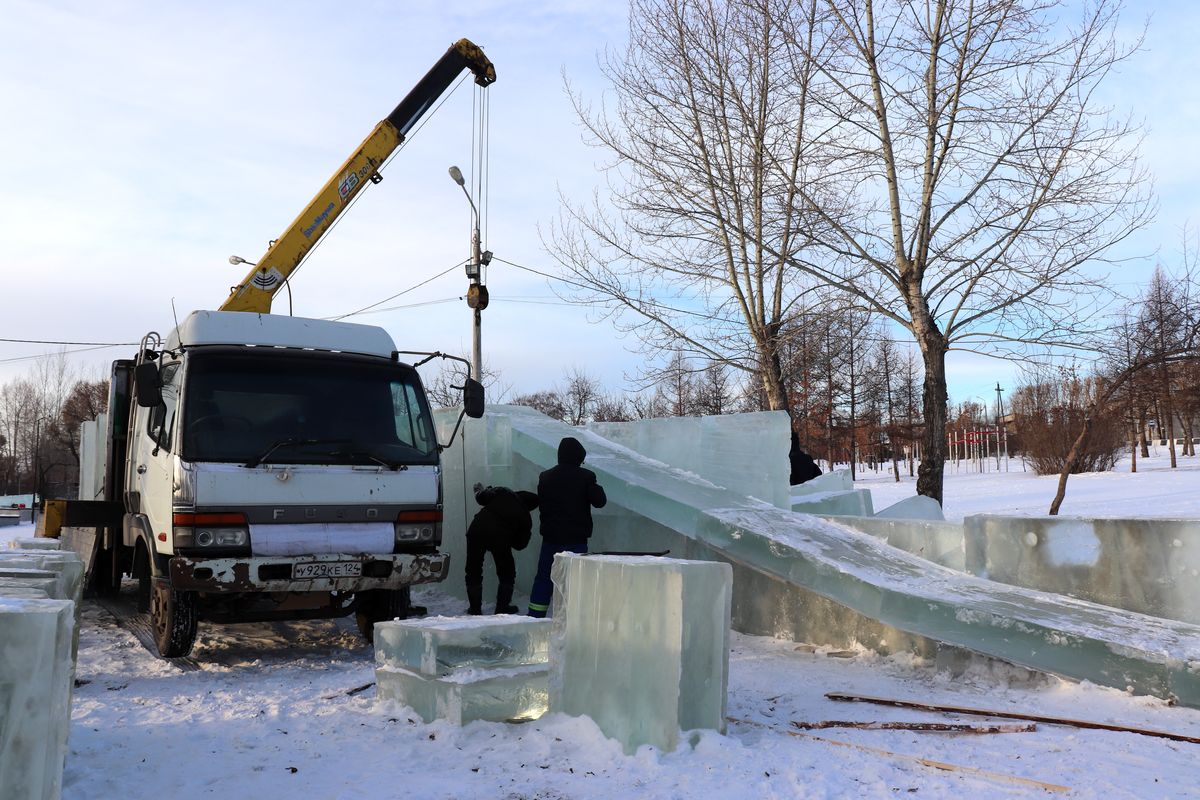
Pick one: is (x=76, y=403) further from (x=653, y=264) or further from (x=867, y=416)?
(x=653, y=264)

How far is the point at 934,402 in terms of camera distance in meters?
12.2

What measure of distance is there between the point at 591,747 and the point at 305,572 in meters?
2.97

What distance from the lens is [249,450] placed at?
22.3 ft

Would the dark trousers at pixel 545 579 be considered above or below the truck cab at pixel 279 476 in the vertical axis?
below

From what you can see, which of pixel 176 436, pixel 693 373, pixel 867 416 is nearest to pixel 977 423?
pixel 867 416

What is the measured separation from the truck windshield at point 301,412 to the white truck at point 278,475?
10mm

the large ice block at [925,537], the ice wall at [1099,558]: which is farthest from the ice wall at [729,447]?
the ice wall at [1099,558]

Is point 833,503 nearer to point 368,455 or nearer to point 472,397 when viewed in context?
point 472,397

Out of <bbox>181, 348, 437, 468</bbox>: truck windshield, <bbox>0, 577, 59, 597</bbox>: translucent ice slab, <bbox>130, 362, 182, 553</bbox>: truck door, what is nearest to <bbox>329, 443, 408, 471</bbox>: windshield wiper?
<bbox>181, 348, 437, 468</bbox>: truck windshield

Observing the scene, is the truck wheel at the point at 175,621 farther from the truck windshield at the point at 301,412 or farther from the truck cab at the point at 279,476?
the truck windshield at the point at 301,412

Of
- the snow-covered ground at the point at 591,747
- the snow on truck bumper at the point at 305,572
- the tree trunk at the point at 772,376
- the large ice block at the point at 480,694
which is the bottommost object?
the snow-covered ground at the point at 591,747

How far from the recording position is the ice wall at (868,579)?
5520 mm

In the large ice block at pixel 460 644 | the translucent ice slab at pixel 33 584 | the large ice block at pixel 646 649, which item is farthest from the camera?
the large ice block at pixel 460 644

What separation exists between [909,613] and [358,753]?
3594 mm
